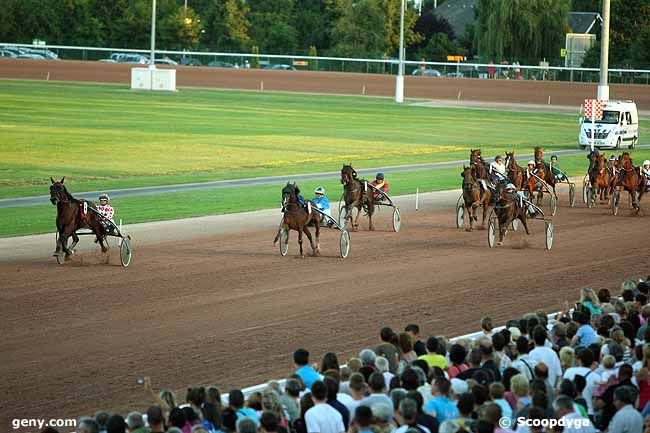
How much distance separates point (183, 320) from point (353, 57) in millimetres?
87517

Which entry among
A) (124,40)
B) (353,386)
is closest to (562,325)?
(353,386)

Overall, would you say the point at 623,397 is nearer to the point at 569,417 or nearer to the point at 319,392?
the point at 569,417

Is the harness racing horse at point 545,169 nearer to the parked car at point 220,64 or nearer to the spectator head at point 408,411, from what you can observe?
the spectator head at point 408,411

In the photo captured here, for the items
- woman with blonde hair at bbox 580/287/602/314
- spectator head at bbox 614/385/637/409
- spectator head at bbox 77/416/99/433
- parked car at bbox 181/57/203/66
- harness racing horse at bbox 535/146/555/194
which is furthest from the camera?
parked car at bbox 181/57/203/66

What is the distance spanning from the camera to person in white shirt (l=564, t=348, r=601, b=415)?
10.6 meters

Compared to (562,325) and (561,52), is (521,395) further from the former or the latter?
(561,52)

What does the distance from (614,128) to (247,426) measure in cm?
4609

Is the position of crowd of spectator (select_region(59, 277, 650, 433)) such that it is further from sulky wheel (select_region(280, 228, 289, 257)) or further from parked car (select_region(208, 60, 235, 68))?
parked car (select_region(208, 60, 235, 68))

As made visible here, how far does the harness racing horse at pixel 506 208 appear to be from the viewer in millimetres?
24172

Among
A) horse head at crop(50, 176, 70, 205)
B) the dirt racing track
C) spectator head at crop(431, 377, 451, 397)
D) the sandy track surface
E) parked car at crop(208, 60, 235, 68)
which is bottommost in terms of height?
the dirt racing track

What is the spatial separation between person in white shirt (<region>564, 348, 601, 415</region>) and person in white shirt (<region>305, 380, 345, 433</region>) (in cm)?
233

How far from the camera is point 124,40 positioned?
106 metres

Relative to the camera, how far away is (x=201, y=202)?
30703mm

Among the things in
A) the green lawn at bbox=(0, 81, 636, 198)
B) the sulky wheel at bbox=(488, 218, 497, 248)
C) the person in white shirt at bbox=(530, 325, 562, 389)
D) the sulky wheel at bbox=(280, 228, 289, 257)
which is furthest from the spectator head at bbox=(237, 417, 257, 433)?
the green lawn at bbox=(0, 81, 636, 198)
